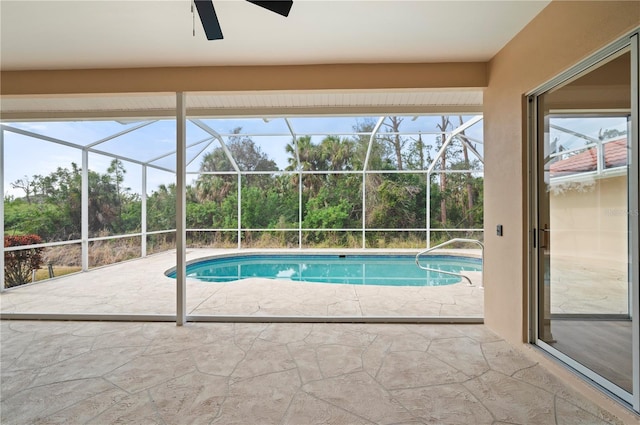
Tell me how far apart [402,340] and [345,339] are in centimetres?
56

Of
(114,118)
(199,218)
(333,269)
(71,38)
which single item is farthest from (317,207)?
(71,38)

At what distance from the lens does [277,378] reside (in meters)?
2.27

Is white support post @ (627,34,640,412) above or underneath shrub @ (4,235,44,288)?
above

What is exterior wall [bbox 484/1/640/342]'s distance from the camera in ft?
6.59

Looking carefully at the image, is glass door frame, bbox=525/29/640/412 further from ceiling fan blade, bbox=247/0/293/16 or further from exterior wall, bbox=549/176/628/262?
ceiling fan blade, bbox=247/0/293/16

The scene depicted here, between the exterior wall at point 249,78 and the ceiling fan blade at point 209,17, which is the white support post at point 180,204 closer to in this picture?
the exterior wall at point 249,78

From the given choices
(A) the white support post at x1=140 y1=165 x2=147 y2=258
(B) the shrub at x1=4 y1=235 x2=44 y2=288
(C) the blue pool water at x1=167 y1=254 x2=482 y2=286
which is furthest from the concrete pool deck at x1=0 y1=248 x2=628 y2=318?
(A) the white support post at x1=140 y1=165 x2=147 y2=258

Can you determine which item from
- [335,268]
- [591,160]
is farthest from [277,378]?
[335,268]

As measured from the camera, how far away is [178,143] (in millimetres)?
3367

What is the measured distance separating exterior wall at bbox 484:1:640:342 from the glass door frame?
0.17ft

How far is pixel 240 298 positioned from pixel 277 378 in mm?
2133

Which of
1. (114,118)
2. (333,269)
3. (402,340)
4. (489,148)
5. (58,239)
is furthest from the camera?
(333,269)

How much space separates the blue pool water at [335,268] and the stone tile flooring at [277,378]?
3.61 meters

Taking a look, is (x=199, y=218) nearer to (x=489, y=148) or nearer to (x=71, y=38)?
(x=71, y=38)
